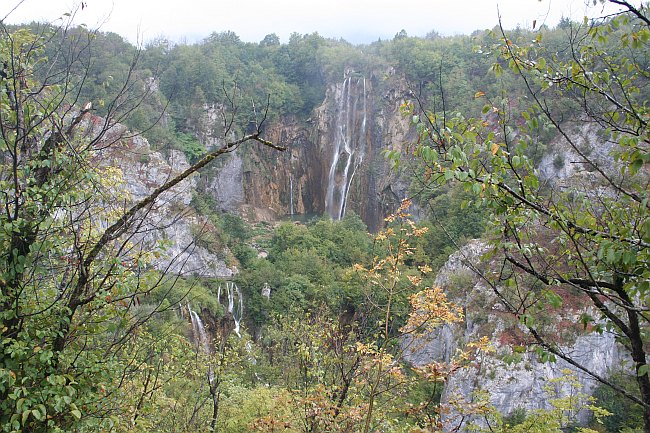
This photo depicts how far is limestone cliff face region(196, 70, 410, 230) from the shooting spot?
37656mm

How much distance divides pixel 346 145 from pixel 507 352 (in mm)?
29255

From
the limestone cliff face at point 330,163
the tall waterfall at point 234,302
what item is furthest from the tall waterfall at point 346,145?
the tall waterfall at point 234,302

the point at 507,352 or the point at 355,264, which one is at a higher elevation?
the point at 355,264

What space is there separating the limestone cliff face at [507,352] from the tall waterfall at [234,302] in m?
9.07

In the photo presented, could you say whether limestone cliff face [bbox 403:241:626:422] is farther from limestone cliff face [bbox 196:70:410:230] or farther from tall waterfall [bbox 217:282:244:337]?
limestone cliff face [bbox 196:70:410:230]

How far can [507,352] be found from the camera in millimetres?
11922

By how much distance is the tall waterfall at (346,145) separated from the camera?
126 feet

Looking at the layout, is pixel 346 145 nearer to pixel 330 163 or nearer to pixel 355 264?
pixel 330 163

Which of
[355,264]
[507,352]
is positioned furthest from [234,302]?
[355,264]

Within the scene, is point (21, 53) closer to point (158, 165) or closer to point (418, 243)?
point (418, 243)

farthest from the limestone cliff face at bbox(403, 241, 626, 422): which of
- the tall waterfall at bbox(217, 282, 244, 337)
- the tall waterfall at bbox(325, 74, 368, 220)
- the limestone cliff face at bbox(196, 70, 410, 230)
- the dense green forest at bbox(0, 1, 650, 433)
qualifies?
the tall waterfall at bbox(325, 74, 368, 220)

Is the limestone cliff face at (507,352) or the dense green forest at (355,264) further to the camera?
the limestone cliff face at (507,352)

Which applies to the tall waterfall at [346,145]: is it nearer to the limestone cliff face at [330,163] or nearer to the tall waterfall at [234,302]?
the limestone cliff face at [330,163]

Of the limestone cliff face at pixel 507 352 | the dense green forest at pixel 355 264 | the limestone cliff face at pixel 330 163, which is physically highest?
the limestone cliff face at pixel 330 163
